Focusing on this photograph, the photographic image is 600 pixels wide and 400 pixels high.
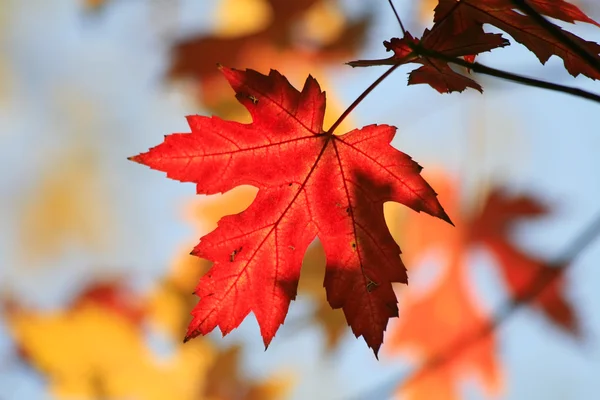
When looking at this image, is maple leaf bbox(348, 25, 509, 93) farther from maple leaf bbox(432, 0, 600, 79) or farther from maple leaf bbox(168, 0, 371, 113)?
maple leaf bbox(168, 0, 371, 113)

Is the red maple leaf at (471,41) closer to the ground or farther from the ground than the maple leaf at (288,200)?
farther from the ground

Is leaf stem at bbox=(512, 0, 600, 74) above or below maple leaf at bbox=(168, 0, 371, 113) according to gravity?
below

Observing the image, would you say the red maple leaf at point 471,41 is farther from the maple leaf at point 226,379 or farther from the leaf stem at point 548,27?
the maple leaf at point 226,379

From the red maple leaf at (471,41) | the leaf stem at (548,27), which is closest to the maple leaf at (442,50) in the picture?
the red maple leaf at (471,41)

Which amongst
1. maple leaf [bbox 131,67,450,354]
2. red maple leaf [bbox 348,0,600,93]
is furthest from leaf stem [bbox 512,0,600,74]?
maple leaf [bbox 131,67,450,354]

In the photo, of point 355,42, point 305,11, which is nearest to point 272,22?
point 305,11

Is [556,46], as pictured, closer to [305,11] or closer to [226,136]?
[226,136]
